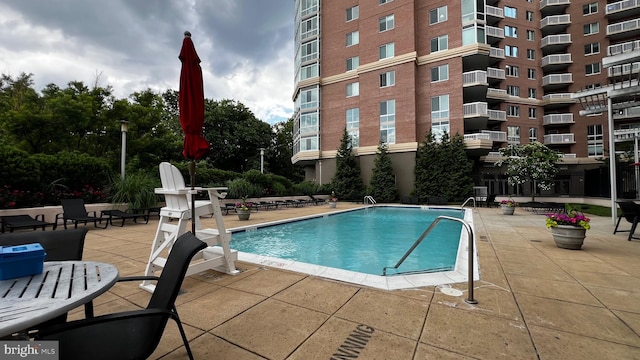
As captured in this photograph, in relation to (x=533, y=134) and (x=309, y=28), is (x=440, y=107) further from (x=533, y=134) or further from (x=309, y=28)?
(x=533, y=134)

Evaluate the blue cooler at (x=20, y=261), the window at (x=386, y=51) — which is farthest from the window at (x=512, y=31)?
the blue cooler at (x=20, y=261)

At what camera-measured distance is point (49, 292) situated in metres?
1.39

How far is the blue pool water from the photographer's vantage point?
595 centimetres

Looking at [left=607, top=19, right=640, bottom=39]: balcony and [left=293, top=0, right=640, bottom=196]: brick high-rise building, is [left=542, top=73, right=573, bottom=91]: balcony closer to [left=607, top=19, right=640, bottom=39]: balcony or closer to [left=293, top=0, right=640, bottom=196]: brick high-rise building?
[left=293, top=0, right=640, bottom=196]: brick high-rise building

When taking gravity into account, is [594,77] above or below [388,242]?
above

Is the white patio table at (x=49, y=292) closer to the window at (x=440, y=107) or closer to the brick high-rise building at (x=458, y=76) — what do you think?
the brick high-rise building at (x=458, y=76)

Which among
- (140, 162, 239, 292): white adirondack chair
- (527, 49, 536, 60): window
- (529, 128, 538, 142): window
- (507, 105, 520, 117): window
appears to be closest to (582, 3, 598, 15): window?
(527, 49, 536, 60): window

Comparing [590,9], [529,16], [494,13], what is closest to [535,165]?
[494,13]

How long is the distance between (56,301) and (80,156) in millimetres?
12143

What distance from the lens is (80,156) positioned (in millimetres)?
10203

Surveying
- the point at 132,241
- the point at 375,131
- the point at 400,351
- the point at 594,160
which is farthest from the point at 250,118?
the point at 594,160

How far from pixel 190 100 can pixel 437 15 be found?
24775 millimetres

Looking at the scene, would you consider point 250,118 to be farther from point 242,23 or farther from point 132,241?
point 132,241

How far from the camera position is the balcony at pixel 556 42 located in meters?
29.4
